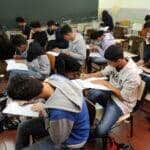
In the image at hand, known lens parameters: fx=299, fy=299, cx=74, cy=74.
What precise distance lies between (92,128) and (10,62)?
7.16 feet

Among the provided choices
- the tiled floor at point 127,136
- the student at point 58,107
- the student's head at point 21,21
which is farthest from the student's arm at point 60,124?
the student's head at point 21,21

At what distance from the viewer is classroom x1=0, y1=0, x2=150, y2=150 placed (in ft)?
6.92

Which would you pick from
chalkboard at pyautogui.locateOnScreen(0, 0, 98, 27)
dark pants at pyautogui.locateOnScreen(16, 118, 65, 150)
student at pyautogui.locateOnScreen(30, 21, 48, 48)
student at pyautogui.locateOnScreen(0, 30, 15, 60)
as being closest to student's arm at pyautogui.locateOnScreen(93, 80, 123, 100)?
dark pants at pyautogui.locateOnScreen(16, 118, 65, 150)

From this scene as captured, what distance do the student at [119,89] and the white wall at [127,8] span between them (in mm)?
5882

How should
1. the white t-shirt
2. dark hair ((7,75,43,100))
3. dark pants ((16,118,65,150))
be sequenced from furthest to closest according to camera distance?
the white t-shirt → dark pants ((16,118,65,150)) → dark hair ((7,75,43,100))

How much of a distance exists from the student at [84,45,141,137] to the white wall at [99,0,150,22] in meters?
5.88

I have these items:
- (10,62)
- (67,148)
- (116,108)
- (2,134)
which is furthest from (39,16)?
(67,148)

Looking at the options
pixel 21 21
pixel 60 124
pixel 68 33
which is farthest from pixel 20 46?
pixel 60 124

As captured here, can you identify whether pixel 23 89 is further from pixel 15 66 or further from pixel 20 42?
pixel 20 42

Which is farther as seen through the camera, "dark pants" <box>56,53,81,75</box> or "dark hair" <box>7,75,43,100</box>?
"dark pants" <box>56,53,81,75</box>

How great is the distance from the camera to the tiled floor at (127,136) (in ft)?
11.5

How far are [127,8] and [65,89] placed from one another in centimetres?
755

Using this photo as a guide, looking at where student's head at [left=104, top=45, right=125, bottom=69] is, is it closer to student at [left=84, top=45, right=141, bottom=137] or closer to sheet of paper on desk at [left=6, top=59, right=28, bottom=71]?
student at [left=84, top=45, right=141, bottom=137]

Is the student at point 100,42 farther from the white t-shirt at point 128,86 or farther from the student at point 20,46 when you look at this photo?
the white t-shirt at point 128,86
